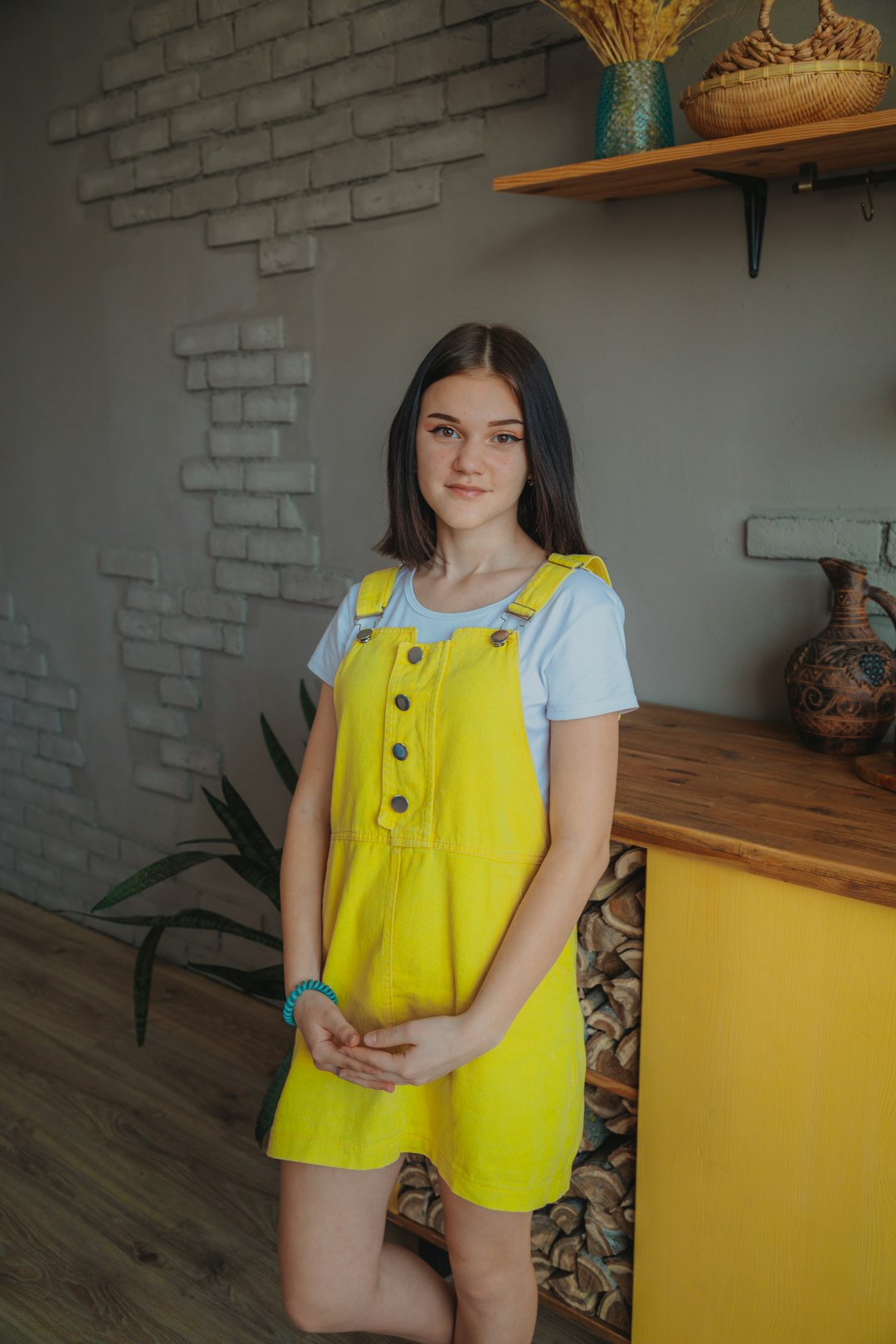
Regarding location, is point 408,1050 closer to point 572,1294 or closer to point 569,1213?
point 569,1213

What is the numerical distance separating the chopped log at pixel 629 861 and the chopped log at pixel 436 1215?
75 centimetres

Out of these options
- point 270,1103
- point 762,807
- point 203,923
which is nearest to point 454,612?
point 762,807

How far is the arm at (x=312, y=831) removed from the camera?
154cm

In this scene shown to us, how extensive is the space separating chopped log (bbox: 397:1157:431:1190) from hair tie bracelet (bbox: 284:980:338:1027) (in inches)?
24.1

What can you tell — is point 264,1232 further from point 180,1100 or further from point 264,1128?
point 180,1100

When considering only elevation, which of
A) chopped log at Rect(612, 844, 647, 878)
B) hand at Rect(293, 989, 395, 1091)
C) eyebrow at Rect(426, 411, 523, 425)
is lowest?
hand at Rect(293, 989, 395, 1091)

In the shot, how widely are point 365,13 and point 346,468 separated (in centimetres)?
97

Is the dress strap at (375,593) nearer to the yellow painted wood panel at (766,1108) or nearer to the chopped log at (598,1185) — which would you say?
the yellow painted wood panel at (766,1108)

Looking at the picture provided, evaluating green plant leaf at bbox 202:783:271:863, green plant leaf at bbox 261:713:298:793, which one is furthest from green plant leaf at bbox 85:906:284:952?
green plant leaf at bbox 261:713:298:793

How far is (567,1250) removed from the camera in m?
1.73

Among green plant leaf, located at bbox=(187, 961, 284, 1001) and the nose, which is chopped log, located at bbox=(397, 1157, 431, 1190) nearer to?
green plant leaf, located at bbox=(187, 961, 284, 1001)

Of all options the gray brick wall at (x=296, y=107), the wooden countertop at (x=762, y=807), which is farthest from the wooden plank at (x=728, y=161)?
the wooden countertop at (x=762, y=807)

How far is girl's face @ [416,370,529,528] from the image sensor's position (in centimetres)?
141

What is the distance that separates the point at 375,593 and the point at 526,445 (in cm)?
30
